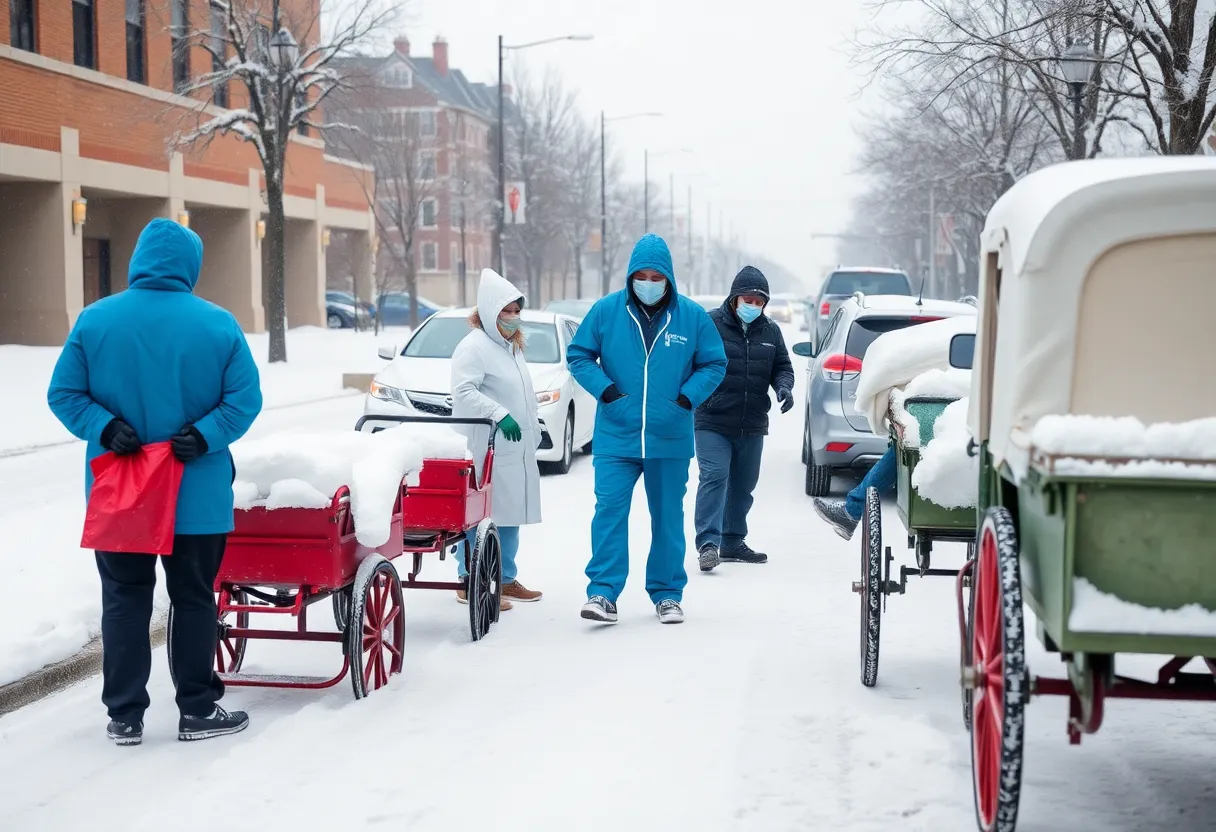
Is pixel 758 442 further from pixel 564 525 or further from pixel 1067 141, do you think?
pixel 1067 141

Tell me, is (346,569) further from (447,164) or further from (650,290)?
(447,164)

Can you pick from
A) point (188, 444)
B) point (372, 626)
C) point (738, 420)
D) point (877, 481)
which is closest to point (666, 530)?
point (877, 481)

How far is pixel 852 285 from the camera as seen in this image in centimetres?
3212

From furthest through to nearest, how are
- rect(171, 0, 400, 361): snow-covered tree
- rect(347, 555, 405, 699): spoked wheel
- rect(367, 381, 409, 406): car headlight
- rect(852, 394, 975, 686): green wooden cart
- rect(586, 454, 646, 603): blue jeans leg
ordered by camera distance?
rect(171, 0, 400, 361): snow-covered tree → rect(367, 381, 409, 406): car headlight → rect(586, 454, 646, 603): blue jeans leg → rect(852, 394, 975, 686): green wooden cart → rect(347, 555, 405, 699): spoked wheel

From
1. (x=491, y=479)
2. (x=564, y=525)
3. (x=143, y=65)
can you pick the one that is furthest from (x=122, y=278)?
(x=491, y=479)

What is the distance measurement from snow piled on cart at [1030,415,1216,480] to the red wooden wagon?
2.97 metres

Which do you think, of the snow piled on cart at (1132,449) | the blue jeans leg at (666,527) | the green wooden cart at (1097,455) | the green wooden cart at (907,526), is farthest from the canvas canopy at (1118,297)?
the blue jeans leg at (666,527)

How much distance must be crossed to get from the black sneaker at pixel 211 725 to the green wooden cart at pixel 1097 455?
9.11 ft

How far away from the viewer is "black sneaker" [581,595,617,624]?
7.50 m

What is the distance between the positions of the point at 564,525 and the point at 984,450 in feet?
20.8

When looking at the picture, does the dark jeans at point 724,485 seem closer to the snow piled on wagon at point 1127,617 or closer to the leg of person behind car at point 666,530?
the leg of person behind car at point 666,530

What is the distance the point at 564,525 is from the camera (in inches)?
437

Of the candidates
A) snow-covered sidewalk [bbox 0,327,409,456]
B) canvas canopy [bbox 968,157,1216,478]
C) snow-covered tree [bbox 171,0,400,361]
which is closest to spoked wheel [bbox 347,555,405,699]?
canvas canopy [bbox 968,157,1216,478]

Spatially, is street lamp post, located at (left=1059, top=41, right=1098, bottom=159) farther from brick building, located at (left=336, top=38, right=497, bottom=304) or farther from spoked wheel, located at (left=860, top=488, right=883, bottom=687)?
brick building, located at (left=336, top=38, right=497, bottom=304)
